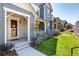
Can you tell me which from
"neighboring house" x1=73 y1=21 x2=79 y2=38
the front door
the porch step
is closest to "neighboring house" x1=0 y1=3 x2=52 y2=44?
the front door

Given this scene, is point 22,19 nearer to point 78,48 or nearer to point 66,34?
point 66,34

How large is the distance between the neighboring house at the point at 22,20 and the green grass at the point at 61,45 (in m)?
0.27

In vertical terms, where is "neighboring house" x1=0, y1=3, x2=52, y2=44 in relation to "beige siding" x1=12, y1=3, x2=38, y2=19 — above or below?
below

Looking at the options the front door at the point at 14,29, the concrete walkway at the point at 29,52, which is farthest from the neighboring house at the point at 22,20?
the concrete walkway at the point at 29,52

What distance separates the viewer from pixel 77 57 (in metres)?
3.69

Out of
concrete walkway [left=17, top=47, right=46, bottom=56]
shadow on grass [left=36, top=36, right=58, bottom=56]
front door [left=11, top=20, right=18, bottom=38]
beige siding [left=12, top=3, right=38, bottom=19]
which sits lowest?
concrete walkway [left=17, top=47, right=46, bottom=56]

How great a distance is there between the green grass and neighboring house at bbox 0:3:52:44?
0.89 feet

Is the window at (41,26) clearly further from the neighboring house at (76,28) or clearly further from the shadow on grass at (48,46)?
the neighboring house at (76,28)

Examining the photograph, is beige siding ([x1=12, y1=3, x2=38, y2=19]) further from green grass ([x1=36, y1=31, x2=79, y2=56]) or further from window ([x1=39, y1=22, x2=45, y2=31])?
green grass ([x1=36, y1=31, x2=79, y2=56])

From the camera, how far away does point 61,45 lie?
376cm

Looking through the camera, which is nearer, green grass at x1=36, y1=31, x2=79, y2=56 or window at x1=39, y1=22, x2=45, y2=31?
green grass at x1=36, y1=31, x2=79, y2=56

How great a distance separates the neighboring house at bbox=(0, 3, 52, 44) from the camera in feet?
12.1

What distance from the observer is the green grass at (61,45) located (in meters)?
3.72

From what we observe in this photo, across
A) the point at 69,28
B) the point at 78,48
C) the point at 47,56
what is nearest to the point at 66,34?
the point at 69,28
